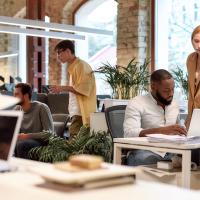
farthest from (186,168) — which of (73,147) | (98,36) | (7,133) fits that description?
(98,36)

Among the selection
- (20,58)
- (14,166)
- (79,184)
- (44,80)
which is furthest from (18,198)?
(20,58)

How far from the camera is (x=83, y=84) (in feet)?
16.5

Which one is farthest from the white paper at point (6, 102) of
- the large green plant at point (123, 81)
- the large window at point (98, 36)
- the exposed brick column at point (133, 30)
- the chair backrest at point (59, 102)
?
the large window at point (98, 36)

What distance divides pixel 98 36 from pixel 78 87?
19.2 feet

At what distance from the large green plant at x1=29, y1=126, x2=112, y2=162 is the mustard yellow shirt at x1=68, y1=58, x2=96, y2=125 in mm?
636

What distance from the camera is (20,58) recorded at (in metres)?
12.2

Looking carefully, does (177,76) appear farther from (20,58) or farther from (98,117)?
(20,58)

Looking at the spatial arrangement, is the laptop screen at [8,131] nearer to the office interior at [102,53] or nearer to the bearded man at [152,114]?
the office interior at [102,53]

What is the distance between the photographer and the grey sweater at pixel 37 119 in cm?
455

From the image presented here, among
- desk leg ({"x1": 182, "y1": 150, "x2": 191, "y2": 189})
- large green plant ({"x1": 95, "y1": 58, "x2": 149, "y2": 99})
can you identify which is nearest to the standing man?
large green plant ({"x1": 95, "y1": 58, "x2": 149, "y2": 99})

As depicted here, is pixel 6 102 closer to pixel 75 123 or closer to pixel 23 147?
pixel 23 147

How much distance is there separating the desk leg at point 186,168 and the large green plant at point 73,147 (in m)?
1.53

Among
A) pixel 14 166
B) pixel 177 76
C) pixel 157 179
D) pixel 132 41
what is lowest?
pixel 157 179

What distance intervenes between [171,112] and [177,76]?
357 cm
